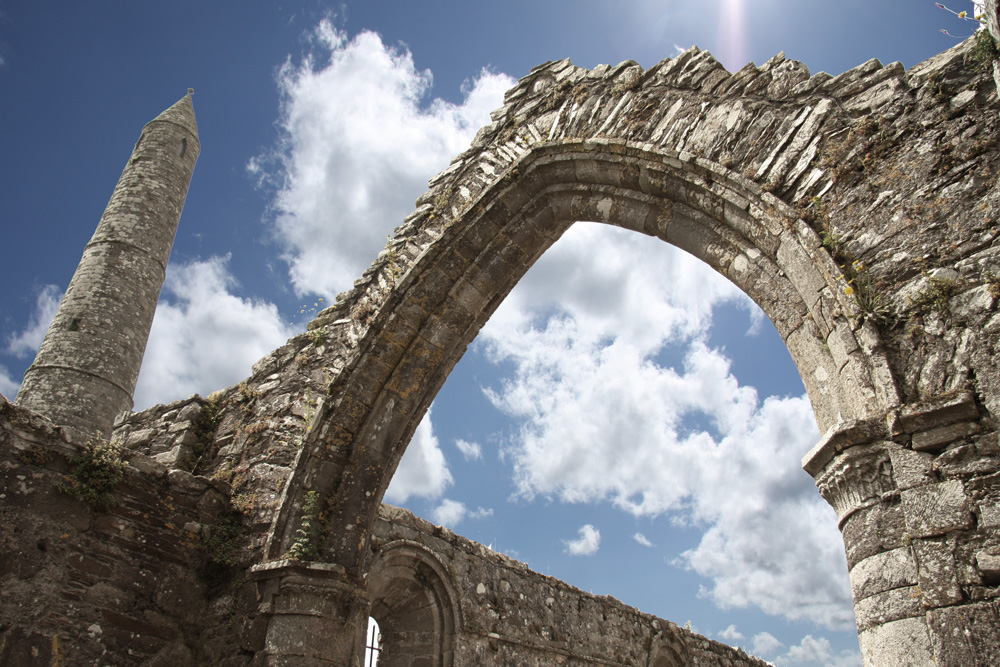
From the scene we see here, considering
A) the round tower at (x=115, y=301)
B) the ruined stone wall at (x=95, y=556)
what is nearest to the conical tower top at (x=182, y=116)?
the round tower at (x=115, y=301)

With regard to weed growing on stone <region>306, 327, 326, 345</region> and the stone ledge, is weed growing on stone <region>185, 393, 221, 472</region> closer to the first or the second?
weed growing on stone <region>306, 327, 326, 345</region>

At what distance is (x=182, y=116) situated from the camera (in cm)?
1177

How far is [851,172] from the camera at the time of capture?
3312 millimetres

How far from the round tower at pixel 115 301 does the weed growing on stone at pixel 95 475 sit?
3898 millimetres

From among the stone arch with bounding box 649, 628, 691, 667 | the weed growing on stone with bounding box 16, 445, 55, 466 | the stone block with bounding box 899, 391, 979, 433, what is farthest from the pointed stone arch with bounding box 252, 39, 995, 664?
the stone arch with bounding box 649, 628, 691, 667

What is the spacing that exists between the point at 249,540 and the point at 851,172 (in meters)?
4.52

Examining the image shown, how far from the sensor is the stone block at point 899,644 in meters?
2.25

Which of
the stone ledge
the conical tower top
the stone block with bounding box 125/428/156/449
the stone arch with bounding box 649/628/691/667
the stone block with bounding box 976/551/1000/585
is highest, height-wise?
the conical tower top

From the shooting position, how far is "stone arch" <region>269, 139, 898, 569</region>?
147 inches

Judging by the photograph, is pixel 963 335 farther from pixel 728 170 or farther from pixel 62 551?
pixel 62 551

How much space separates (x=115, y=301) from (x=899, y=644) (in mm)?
9307

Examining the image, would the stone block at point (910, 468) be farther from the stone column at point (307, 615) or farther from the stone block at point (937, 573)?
the stone column at point (307, 615)

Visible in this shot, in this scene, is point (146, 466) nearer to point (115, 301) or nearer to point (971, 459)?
point (971, 459)

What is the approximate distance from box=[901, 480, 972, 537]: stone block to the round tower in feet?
27.0
